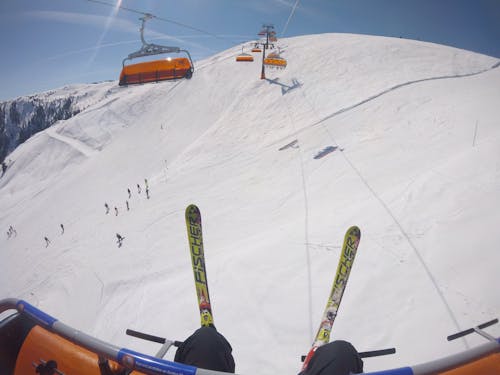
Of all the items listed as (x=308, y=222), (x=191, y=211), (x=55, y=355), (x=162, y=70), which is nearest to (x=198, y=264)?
(x=191, y=211)

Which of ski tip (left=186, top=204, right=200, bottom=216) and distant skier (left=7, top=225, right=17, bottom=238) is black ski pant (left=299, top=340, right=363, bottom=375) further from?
distant skier (left=7, top=225, right=17, bottom=238)

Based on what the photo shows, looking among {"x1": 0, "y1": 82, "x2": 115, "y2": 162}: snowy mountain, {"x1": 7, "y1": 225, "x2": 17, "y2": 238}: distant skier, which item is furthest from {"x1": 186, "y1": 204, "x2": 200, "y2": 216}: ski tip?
{"x1": 0, "y1": 82, "x2": 115, "y2": 162}: snowy mountain

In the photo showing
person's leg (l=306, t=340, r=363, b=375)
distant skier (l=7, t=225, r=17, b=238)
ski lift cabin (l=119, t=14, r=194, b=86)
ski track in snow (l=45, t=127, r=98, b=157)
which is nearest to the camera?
person's leg (l=306, t=340, r=363, b=375)

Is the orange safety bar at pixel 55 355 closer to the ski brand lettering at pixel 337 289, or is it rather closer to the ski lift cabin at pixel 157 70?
the ski brand lettering at pixel 337 289

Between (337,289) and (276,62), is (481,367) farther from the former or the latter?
(276,62)

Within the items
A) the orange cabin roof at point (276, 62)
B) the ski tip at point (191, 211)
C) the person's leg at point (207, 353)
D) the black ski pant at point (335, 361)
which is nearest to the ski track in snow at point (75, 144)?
the orange cabin roof at point (276, 62)

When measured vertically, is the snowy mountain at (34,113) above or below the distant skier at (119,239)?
above
